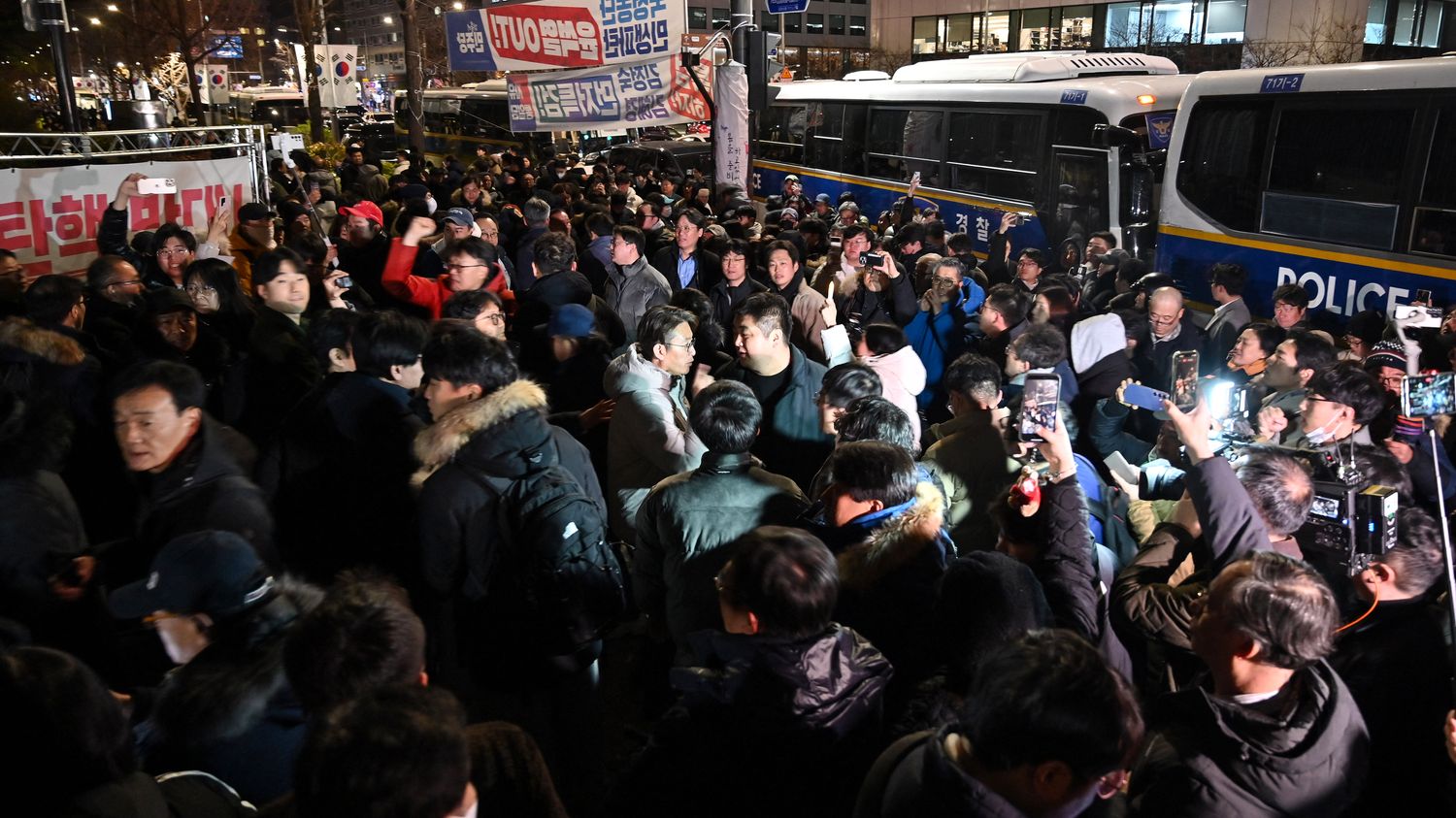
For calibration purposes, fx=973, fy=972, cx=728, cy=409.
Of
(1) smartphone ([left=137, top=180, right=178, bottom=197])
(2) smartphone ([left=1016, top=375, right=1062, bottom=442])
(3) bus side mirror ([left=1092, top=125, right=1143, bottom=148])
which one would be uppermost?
(3) bus side mirror ([left=1092, top=125, right=1143, bottom=148])

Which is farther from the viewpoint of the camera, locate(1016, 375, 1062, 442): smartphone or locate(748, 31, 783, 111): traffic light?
locate(748, 31, 783, 111): traffic light

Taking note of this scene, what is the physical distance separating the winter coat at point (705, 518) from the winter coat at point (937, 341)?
3.11m

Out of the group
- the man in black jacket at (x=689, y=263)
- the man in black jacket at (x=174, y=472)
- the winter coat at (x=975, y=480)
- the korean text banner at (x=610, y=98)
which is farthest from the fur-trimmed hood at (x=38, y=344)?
the korean text banner at (x=610, y=98)

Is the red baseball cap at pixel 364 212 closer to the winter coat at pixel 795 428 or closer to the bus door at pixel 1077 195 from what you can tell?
the winter coat at pixel 795 428

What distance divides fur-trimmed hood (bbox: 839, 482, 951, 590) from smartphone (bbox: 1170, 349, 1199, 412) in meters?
0.82

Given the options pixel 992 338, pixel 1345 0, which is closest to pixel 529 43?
pixel 992 338


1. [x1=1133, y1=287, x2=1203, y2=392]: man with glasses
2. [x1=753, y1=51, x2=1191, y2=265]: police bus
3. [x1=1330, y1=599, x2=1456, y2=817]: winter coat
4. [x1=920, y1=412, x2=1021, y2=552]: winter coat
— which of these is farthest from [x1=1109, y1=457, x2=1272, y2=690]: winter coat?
[x1=753, y1=51, x2=1191, y2=265]: police bus

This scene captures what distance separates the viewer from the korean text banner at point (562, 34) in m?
9.99

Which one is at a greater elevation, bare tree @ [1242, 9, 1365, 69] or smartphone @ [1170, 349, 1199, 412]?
bare tree @ [1242, 9, 1365, 69]

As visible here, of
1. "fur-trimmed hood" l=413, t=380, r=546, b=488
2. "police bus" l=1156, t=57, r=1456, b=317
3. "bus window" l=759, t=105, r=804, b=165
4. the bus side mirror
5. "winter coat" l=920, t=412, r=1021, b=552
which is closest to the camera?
"fur-trimmed hood" l=413, t=380, r=546, b=488

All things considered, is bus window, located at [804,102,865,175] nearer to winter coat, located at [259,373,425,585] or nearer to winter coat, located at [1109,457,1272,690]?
winter coat, located at [259,373,425,585]

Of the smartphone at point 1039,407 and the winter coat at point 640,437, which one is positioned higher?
the smartphone at point 1039,407

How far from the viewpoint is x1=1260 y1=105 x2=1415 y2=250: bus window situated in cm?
784

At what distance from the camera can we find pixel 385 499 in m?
3.67
